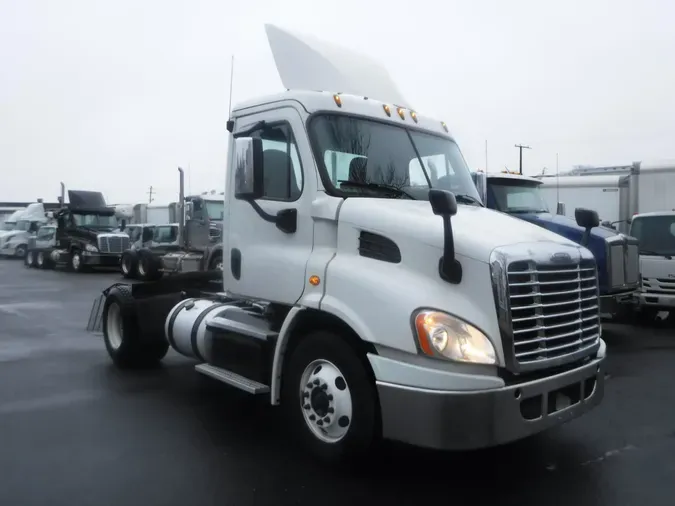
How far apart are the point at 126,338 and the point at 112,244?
20.0 m

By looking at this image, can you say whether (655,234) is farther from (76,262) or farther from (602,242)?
(76,262)

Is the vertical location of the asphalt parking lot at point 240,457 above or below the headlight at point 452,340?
below

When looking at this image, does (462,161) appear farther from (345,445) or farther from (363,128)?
(345,445)

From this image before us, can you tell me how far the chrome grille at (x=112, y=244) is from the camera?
2637 cm

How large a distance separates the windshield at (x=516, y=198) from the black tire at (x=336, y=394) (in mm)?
7604

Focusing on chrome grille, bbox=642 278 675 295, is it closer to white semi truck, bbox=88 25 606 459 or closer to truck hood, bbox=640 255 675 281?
truck hood, bbox=640 255 675 281

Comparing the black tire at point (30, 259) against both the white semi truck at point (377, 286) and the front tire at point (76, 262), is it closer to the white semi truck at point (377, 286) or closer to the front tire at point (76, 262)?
the front tire at point (76, 262)

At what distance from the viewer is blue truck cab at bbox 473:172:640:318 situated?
32.4ft

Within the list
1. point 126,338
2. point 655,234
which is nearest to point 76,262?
point 126,338

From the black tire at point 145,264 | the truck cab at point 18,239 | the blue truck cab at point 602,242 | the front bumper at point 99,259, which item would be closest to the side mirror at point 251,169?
the blue truck cab at point 602,242

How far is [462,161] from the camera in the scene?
5.89 metres

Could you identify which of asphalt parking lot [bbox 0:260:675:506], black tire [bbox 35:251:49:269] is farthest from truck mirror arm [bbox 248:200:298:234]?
black tire [bbox 35:251:49:269]

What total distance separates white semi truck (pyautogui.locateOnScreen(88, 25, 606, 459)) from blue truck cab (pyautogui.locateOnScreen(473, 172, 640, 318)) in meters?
4.19

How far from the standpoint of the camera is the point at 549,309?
168 inches
